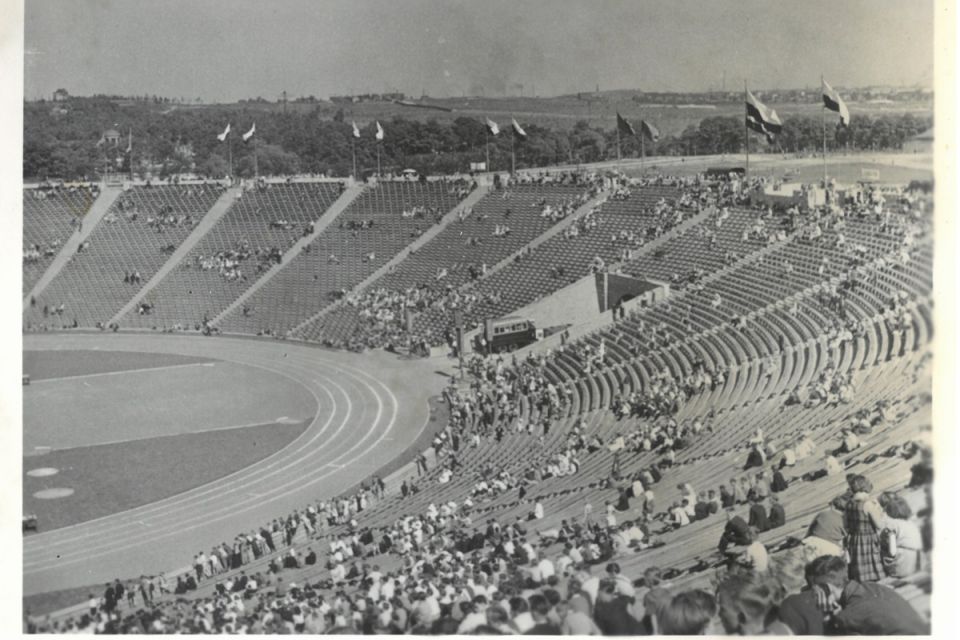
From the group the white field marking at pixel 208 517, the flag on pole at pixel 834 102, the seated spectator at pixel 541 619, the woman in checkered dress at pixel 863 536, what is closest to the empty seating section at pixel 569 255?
the white field marking at pixel 208 517

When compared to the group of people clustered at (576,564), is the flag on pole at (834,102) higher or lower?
higher

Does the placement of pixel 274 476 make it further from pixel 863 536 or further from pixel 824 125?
pixel 824 125

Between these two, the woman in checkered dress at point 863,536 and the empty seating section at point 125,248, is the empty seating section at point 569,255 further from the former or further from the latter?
the woman in checkered dress at point 863,536

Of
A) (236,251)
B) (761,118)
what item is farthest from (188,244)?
(761,118)

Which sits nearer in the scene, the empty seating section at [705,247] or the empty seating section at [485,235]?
the empty seating section at [705,247]

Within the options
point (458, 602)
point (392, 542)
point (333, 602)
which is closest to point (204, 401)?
point (392, 542)

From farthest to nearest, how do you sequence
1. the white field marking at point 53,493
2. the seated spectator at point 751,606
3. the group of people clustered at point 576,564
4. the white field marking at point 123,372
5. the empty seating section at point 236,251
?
the empty seating section at point 236,251
the white field marking at point 123,372
the white field marking at point 53,493
the group of people clustered at point 576,564
the seated spectator at point 751,606

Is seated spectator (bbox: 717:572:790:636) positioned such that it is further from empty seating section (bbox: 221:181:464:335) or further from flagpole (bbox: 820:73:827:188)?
empty seating section (bbox: 221:181:464:335)
